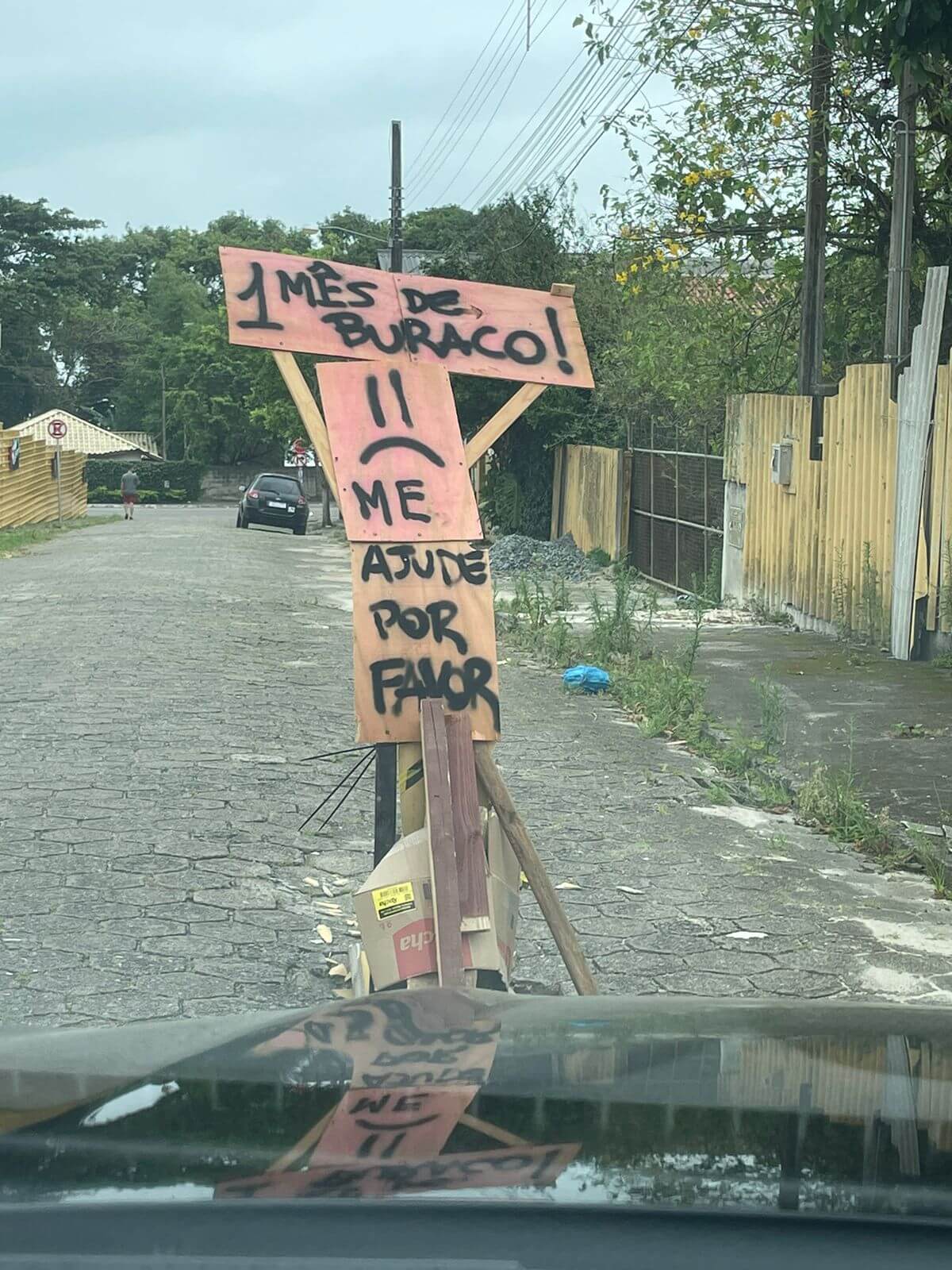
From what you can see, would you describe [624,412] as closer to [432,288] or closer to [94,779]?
[94,779]

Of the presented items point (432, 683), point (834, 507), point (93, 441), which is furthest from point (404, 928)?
point (93, 441)

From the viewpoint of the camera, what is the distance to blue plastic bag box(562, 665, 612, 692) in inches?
454

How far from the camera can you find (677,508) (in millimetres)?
19844

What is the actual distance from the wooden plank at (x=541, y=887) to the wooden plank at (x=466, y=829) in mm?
68

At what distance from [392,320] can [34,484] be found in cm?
3743

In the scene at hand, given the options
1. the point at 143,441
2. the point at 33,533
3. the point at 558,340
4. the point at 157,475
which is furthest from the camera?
the point at 143,441

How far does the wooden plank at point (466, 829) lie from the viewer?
13.9 feet

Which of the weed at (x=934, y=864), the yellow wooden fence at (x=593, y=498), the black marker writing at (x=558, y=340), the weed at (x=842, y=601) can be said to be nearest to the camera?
the black marker writing at (x=558, y=340)

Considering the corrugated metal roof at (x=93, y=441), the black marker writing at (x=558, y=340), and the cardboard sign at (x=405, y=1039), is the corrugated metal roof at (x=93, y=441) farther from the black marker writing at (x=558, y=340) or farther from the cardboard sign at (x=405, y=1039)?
A: the cardboard sign at (x=405, y=1039)

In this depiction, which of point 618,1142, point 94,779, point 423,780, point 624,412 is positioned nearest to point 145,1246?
point 618,1142

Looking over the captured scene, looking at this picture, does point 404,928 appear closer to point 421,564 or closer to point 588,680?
point 421,564

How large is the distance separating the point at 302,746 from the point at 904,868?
3728 millimetres

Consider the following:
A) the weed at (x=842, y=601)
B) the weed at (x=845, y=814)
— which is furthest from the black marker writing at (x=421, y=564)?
the weed at (x=842, y=601)

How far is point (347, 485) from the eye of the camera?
4680mm
